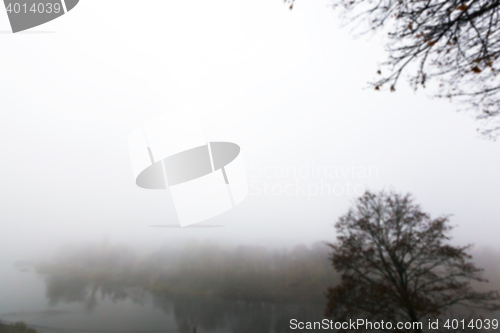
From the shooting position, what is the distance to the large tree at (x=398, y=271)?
6.67 m

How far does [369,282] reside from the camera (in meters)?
7.61

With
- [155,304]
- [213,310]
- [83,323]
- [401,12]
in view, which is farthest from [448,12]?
[83,323]

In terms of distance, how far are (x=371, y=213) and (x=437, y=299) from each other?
3376 millimetres

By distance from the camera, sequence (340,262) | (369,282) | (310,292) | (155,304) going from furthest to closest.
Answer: (155,304) < (310,292) < (340,262) < (369,282)

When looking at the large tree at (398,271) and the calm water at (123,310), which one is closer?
the large tree at (398,271)

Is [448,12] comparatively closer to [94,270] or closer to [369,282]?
[369,282]

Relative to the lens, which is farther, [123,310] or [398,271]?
[123,310]

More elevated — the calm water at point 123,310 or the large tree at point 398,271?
the large tree at point 398,271

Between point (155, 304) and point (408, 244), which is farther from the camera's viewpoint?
point (155, 304)

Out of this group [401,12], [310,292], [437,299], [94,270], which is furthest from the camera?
[94,270]

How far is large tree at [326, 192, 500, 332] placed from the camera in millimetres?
6672

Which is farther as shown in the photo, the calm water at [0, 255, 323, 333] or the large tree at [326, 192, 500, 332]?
the calm water at [0, 255, 323, 333]

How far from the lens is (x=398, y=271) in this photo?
7.35m

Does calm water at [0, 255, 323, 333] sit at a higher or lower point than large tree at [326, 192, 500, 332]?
lower
